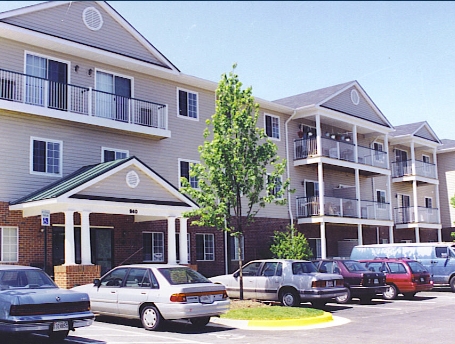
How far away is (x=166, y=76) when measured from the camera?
24797mm

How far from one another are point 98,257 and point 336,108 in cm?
1660

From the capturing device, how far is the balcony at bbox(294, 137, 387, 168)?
102 ft

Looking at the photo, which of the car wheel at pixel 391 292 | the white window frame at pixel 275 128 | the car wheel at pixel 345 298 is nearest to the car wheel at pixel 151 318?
the car wheel at pixel 345 298

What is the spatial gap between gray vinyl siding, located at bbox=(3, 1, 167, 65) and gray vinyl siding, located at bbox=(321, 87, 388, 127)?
11.9 m

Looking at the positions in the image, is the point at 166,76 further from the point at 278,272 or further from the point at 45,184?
the point at 278,272

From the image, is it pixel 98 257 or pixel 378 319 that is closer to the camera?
pixel 378 319

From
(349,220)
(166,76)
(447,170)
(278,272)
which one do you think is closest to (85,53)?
(166,76)

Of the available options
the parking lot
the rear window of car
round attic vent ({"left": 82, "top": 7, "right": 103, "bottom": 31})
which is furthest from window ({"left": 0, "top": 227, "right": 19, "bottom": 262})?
the rear window of car

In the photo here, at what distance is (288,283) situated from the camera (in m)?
17.4

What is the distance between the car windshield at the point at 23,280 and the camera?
37.1 ft

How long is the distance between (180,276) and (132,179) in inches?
264

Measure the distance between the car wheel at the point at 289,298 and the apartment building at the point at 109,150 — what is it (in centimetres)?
467

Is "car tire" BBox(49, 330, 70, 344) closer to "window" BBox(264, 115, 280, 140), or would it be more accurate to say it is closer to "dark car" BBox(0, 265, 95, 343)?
"dark car" BBox(0, 265, 95, 343)

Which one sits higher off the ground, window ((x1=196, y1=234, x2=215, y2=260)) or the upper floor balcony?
the upper floor balcony
